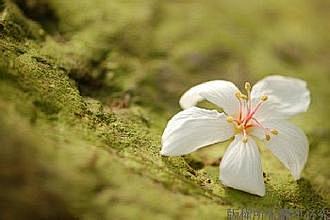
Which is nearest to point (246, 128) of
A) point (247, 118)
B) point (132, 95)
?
point (247, 118)

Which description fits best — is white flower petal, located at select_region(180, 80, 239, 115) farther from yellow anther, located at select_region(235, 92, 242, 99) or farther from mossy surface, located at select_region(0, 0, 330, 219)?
mossy surface, located at select_region(0, 0, 330, 219)

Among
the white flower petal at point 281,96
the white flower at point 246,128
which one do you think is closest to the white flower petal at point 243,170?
the white flower at point 246,128

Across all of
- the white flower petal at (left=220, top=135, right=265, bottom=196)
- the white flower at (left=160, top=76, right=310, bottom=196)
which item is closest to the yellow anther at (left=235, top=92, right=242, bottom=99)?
the white flower at (left=160, top=76, right=310, bottom=196)

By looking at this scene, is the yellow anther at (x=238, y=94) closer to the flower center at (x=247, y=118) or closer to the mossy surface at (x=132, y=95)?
the flower center at (x=247, y=118)

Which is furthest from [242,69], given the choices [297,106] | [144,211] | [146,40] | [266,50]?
[144,211]

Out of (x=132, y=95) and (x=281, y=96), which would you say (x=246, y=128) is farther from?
(x=132, y=95)
